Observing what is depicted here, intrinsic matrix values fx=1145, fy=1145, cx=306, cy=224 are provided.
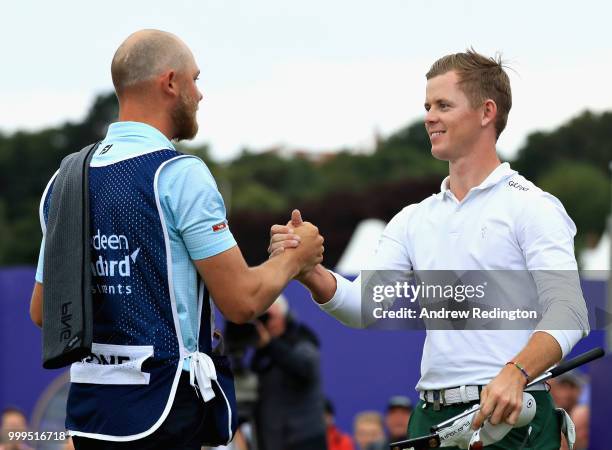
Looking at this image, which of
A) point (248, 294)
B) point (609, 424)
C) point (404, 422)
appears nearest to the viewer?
point (248, 294)

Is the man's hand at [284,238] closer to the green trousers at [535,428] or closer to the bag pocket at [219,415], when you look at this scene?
the bag pocket at [219,415]

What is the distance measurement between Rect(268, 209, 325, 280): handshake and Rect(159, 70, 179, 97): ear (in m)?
0.69

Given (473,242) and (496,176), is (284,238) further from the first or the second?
(496,176)

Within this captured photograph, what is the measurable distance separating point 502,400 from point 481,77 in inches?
55.3

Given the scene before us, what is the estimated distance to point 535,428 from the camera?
4.25 m

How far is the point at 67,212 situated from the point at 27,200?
7173cm

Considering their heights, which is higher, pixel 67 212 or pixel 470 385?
pixel 67 212

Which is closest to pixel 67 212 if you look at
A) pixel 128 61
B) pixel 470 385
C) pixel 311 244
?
pixel 128 61

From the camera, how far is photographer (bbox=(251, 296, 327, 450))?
898 cm

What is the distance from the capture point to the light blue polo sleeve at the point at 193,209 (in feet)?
12.1

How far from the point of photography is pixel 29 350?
39.0 feet

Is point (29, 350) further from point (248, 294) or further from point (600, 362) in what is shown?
point (248, 294)

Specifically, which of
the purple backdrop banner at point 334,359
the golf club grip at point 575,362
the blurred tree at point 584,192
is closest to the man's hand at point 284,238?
the golf club grip at point 575,362

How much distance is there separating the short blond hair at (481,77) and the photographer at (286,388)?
469 cm
